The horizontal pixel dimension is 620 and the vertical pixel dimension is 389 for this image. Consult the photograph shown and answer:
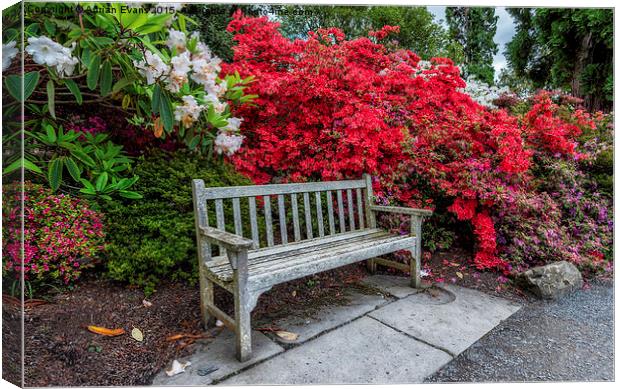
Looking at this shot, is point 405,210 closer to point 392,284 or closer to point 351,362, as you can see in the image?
point 392,284

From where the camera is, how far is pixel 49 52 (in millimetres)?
1529

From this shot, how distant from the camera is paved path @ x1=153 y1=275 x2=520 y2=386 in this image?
1659 mm

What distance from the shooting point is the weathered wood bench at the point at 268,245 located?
1.74 m

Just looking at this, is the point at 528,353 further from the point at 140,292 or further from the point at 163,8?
the point at 163,8

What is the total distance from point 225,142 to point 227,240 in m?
1.03

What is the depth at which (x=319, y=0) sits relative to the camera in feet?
6.43

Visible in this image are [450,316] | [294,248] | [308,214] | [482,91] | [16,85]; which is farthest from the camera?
[482,91]

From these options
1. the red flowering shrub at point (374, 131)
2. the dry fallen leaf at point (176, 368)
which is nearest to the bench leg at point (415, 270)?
the red flowering shrub at point (374, 131)

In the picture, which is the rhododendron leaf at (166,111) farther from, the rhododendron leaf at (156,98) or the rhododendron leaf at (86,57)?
the rhododendron leaf at (86,57)

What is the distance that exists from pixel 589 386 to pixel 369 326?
1.07 metres

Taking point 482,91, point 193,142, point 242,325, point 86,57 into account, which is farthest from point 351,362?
point 482,91

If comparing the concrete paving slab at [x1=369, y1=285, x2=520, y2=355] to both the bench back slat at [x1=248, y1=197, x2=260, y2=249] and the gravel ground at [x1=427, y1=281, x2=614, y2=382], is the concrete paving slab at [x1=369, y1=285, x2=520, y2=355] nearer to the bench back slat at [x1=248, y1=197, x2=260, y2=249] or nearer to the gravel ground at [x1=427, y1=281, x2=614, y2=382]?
the gravel ground at [x1=427, y1=281, x2=614, y2=382]

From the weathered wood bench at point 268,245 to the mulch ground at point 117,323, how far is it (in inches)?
10.1

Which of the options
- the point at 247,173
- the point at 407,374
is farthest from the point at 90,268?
the point at 407,374
